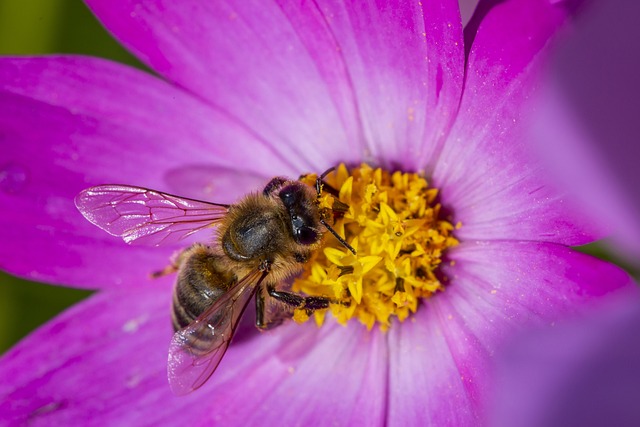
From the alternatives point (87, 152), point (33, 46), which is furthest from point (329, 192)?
point (33, 46)

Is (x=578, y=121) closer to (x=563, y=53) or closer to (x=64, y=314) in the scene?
(x=563, y=53)

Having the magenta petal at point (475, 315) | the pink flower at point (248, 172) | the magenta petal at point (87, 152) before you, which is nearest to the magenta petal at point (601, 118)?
the magenta petal at point (475, 315)

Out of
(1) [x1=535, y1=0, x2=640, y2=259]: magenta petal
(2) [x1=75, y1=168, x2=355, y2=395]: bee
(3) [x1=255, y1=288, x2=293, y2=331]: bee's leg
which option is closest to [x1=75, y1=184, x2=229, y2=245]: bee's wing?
(2) [x1=75, y1=168, x2=355, y2=395]: bee

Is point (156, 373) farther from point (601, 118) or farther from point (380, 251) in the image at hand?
point (601, 118)

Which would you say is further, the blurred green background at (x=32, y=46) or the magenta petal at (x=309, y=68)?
the blurred green background at (x=32, y=46)

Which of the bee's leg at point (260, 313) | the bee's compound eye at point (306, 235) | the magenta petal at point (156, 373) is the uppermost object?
the bee's compound eye at point (306, 235)

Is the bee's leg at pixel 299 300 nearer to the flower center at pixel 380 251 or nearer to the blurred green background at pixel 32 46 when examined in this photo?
the flower center at pixel 380 251
